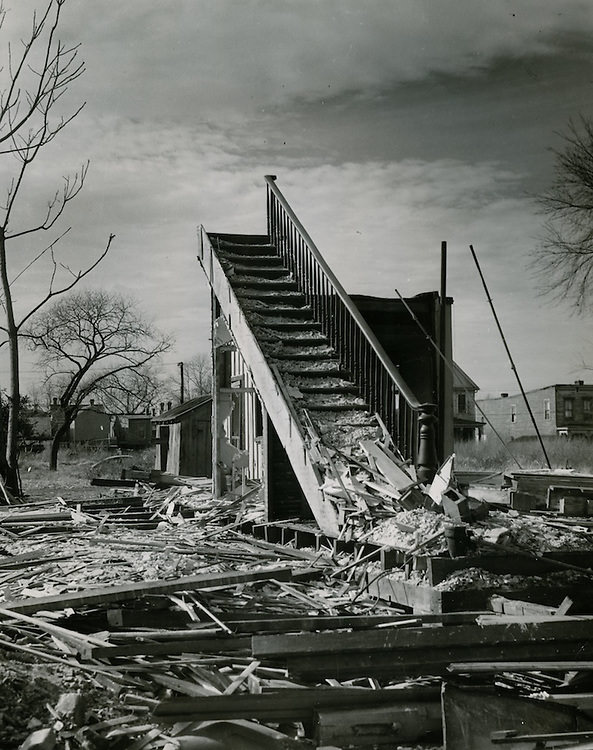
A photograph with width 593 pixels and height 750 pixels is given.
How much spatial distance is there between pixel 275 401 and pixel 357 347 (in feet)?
4.83

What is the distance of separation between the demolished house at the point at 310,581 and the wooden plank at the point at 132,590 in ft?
0.06

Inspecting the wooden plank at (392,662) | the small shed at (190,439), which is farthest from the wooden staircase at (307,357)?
the small shed at (190,439)

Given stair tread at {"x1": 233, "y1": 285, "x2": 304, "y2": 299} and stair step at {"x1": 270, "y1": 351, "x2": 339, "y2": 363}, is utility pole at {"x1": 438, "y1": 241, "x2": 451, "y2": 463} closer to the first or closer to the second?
stair tread at {"x1": 233, "y1": 285, "x2": 304, "y2": 299}

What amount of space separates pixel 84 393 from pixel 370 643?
1643 inches

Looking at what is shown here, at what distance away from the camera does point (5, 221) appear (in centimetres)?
1738

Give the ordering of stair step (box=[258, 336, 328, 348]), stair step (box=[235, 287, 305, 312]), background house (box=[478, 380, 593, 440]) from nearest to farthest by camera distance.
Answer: stair step (box=[258, 336, 328, 348])
stair step (box=[235, 287, 305, 312])
background house (box=[478, 380, 593, 440])

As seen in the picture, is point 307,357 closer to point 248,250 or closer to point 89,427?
point 248,250

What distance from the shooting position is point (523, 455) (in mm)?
52406

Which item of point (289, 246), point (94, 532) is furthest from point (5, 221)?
point (94, 532)

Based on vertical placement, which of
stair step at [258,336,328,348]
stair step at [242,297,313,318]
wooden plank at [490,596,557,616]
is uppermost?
stair step at [242,297,313,318]

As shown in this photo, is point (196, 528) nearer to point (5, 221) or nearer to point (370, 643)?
point (370, 643)

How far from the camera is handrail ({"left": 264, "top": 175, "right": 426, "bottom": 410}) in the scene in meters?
9.20

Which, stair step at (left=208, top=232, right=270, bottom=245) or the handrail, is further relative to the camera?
stair step at (left=208, top=232, right=270, bottom=245)

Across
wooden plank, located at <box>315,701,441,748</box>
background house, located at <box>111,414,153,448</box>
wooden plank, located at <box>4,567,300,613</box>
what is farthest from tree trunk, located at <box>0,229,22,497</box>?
background house, located at <box>111,414,153,448</box>
